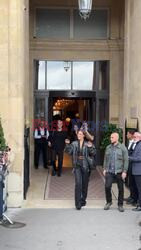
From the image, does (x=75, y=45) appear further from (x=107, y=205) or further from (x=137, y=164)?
(x=107, y=205)

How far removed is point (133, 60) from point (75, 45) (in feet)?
14.7

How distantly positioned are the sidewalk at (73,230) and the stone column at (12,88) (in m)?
0.75

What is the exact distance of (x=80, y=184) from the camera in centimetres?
949

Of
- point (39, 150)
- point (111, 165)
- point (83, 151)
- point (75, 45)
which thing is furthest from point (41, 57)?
point (111, 165)

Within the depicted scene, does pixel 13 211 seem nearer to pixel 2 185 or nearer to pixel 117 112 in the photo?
pixel 2 185

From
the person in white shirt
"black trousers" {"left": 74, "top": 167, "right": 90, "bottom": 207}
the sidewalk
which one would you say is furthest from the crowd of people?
the person in white shirt

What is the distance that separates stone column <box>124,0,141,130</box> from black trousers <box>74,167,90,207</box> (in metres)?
2.04

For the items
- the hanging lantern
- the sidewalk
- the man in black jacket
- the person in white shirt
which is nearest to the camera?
the sidewalk

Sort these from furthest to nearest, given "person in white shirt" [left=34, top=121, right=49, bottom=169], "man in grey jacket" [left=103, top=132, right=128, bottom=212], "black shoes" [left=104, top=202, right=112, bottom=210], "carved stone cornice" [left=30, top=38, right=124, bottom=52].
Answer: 1. "carved stone cornice" [left=30, top=38, right=124, bottom=52]
2. "person in white shirt" [left=34, top=121, right=49, bottom=169]
3. "black shoes" [left=104, top=202, right=112, bottom=210]
4. "man in grey jacket" [left=103, top=132, right=128, bottom=212]

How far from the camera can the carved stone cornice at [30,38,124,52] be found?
15500 mm

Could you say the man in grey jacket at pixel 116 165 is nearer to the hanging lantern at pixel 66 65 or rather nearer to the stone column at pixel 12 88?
the stone column at pixel 12 88

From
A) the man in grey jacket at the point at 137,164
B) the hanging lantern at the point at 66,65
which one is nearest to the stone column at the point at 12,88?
the man in grey jacket at the point at 137,164

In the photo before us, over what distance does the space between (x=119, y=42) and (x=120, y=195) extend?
24.4 feet

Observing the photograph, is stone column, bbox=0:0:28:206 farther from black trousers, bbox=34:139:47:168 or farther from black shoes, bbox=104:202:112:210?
black trousers, bbox=34:139:47:168
